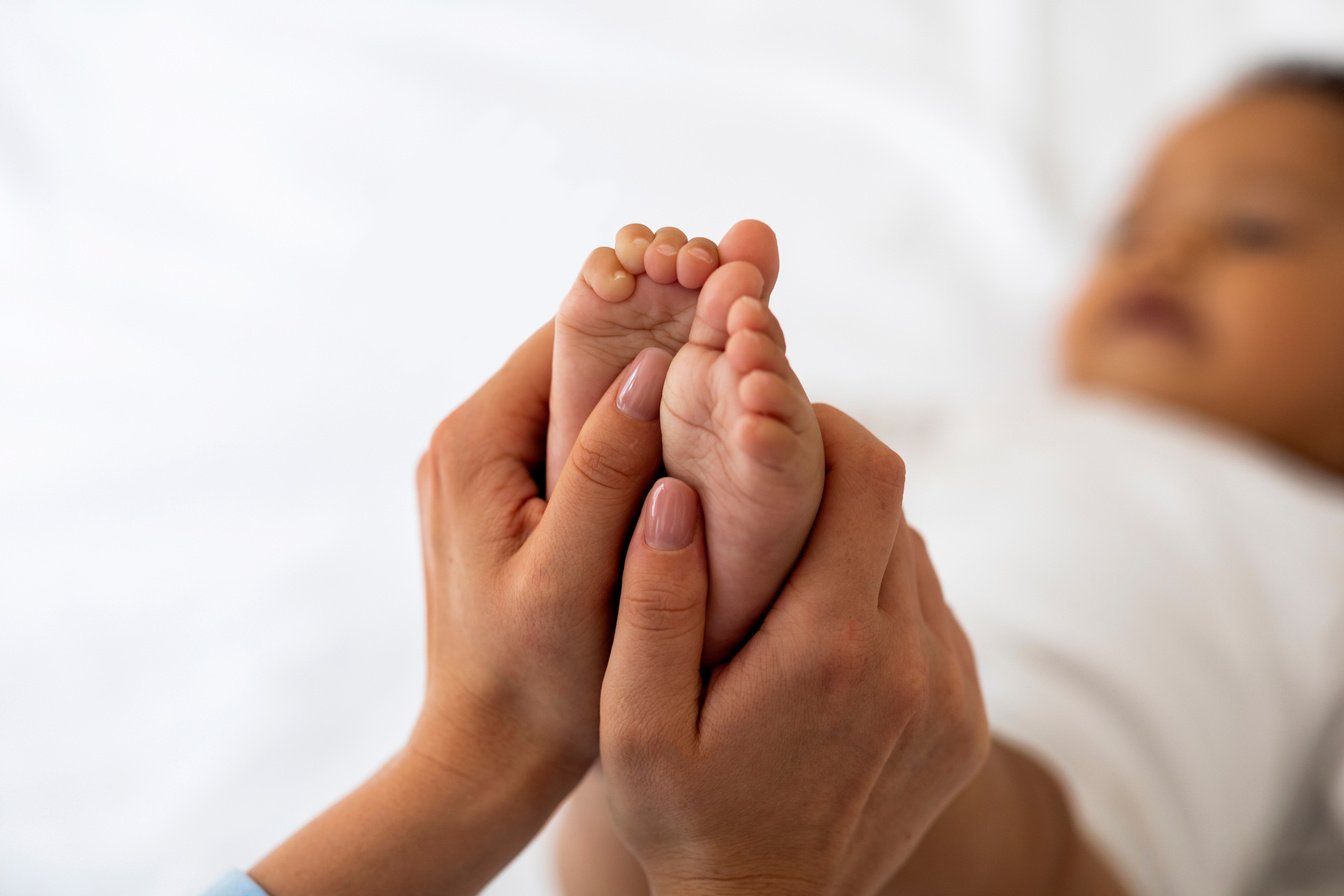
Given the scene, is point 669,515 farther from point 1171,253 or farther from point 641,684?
point 1171,253

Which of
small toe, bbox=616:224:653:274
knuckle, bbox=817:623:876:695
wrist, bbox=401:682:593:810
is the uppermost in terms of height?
small toe, bbox=616:224:653:274

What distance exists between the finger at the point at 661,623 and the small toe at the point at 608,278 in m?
0.08

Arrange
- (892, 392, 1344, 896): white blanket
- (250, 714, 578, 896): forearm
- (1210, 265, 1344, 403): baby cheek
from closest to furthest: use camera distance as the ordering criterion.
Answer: (250, 714, 578, 896): forearm
(892, 392, 1344, 896): white blanket
(1210, 265, 1344, 403): baby cheek

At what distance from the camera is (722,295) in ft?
1.58

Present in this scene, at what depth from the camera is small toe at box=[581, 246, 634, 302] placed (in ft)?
1.69

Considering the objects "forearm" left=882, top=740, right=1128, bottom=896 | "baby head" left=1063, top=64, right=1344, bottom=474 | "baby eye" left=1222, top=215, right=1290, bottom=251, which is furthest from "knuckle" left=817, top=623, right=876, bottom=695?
"baby eye" left=1222, top=215, right=1290, bottom=251

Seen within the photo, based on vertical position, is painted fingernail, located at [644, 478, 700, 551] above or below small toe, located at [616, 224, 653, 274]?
below

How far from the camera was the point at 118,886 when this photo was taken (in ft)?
2.25

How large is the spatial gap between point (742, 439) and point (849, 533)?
8 centimetres

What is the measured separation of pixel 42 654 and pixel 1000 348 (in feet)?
3.39

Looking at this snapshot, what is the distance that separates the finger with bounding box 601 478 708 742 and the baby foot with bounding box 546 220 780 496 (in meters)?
0.07

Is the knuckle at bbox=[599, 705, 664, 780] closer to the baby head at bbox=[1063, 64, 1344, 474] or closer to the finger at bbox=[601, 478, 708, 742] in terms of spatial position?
the finger at bbox=[601, 478, 708, 742]

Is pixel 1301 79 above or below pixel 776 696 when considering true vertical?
above

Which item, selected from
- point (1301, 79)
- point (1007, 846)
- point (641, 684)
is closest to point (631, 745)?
point (641, 684)
